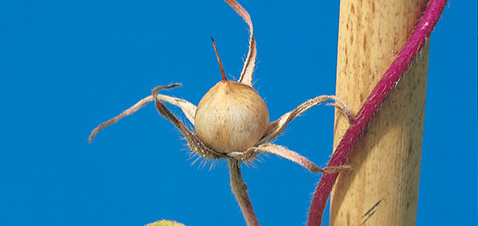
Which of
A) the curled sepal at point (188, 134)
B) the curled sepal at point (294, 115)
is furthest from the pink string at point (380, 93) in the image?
the curled sepal at point (188, 134)

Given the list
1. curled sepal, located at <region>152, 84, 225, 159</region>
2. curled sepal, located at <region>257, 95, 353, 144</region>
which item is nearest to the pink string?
curled sepal, located at <region>257, 95, 353, 144</region>

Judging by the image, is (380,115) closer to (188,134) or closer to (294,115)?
(294,115)

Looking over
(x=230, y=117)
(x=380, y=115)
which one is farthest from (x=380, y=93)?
(x=230, y=117)

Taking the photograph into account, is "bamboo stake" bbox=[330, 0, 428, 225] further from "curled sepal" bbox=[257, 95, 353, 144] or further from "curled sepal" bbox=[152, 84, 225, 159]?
"curled sepal" bbox=[152, 84, 225, 159]

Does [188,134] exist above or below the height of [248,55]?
below

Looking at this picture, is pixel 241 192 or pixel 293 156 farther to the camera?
pixel 241 192

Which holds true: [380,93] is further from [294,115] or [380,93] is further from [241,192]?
[241,192]

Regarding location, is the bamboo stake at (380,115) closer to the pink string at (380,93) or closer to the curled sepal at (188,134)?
the pink string at (380,93)
